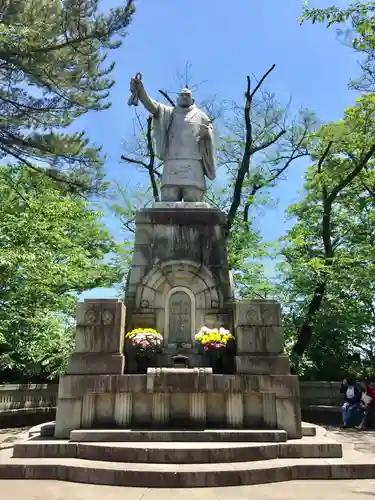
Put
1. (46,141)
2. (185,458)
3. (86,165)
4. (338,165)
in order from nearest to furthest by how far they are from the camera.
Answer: (185,458), (46,141), (86,165), (338,165)

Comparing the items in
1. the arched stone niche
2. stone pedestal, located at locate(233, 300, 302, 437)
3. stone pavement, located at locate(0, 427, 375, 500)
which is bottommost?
stone pavement, located at locate(0, 427, 375, 500)

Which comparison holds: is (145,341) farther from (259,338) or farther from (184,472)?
(184,472)

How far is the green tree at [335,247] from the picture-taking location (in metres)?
16.1

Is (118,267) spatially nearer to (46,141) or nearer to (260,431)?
(46,141)

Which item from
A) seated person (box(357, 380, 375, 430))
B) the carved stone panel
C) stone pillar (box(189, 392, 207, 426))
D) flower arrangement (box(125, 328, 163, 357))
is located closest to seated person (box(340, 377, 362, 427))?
seated person (box(357, 380, 375, 430))

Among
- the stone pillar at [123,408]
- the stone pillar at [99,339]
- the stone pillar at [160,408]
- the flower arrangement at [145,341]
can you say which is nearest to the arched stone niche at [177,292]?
the flower arrangement at [145,341]

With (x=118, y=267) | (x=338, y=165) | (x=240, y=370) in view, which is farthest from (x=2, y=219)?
(x=338, y=165)

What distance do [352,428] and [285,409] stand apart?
20.4ft

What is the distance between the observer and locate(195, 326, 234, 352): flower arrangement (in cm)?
779

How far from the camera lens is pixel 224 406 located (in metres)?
7.30

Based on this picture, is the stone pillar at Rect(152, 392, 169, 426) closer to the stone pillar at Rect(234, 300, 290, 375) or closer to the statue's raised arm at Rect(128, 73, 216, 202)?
the stone pillar at Rect(234, 300, 290, 375)

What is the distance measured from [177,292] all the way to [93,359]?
2204mm

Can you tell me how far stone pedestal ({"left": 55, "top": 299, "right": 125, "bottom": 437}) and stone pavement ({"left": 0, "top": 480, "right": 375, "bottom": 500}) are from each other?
1648 millimetres

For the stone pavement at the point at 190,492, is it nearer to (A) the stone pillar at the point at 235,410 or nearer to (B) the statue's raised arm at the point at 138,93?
(A) the stone pillar at the point at 235,410
